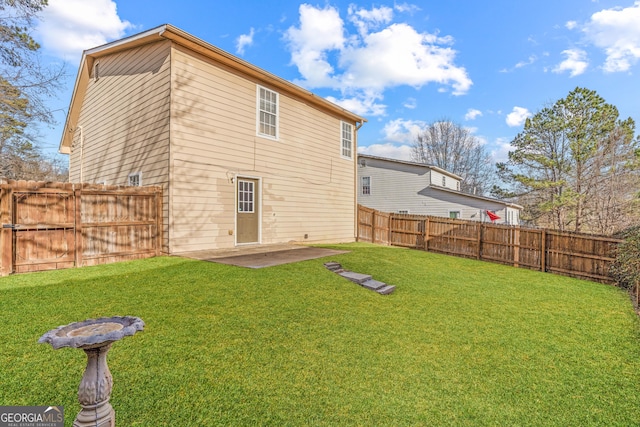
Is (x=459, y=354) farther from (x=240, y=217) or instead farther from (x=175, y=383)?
(x=240, y=217)

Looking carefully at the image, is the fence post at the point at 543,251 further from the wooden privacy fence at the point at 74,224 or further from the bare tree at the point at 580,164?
the wooden privacy fence at the point at 74,224

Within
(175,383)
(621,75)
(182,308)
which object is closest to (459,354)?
(175,383)

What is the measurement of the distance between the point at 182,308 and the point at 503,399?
3510 mm

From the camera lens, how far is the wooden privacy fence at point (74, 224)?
203 inches

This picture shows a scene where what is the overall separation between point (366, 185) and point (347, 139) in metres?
9.33

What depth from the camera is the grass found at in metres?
2.07

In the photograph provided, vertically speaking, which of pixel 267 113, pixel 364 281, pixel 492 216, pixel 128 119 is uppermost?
pixel 267 113

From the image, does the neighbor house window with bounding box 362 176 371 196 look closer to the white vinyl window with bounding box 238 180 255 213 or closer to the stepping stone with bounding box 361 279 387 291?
the white vinyl window with bounding box 238 180 255 213

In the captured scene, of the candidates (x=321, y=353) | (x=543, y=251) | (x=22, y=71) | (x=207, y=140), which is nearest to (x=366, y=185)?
(x=543, y=251)

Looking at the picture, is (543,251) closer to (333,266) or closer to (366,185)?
(333,266)

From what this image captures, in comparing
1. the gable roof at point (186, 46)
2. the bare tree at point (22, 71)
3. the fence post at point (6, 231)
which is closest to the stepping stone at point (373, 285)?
the fence post at point (6, 231)

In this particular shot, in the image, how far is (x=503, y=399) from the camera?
7.47 ft

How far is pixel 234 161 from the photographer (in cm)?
816

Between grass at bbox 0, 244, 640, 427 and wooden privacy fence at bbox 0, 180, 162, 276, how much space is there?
1.88 ft
